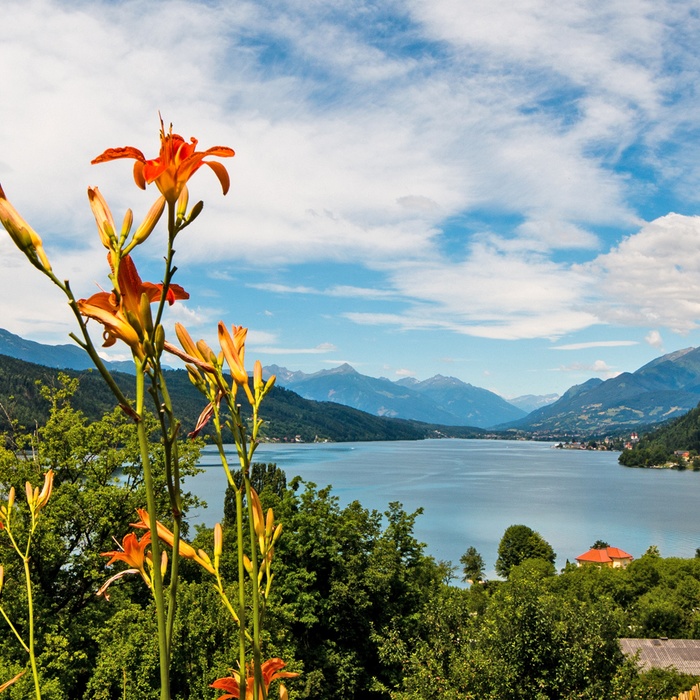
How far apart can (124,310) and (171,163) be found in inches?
9.6

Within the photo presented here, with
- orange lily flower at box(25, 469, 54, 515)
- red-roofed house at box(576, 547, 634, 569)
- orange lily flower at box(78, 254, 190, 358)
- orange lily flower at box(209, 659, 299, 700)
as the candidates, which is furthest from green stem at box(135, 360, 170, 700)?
red-roofed house at box(576, 547, 634, 569)

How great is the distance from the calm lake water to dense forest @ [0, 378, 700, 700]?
14164mm

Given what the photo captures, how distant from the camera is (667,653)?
23.1 m

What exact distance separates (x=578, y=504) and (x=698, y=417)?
100m

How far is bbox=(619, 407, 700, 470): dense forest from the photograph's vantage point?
13688 cm

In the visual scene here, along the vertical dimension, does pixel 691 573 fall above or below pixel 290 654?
below

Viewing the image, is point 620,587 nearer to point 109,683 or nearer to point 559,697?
point 559,697

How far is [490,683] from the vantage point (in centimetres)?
1011

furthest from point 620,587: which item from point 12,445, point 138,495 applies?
point 12,445

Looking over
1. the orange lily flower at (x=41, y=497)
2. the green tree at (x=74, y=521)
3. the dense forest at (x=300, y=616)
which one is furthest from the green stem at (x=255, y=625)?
the green tree at (x=74, y=521)

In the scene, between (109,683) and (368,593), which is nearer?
(109,683)

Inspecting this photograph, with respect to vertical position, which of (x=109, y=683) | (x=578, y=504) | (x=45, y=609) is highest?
(x=45, y=609)

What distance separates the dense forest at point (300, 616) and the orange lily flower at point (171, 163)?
7.11m

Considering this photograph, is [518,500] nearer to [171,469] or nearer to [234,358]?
[234,358]
